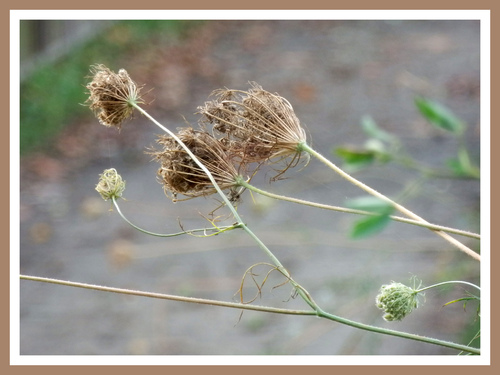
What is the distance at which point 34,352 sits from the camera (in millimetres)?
2500

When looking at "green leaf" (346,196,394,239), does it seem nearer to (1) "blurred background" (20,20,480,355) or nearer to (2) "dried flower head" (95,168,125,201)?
(2) "dried flower head" (95,168,125,201)

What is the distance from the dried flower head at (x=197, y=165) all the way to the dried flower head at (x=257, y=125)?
2 centimetres

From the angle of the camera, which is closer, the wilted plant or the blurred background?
the wilted plant

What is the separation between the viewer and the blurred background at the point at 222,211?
2562 mm

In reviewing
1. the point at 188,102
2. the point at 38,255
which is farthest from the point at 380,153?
the point at 188,102

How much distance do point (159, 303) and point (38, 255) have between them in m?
0.66

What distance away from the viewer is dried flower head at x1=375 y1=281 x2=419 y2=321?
2.50ft

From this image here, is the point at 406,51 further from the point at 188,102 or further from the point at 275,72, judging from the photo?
the point at 188,102

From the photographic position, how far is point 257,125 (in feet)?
2.86

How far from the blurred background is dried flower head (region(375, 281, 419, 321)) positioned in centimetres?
104

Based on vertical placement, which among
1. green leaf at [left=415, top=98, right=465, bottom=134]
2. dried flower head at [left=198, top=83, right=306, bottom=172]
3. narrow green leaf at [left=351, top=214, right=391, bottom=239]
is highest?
dried flower head at [left=198, top=83, right=306, bottom=172]

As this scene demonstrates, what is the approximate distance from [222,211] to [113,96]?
0.93 m

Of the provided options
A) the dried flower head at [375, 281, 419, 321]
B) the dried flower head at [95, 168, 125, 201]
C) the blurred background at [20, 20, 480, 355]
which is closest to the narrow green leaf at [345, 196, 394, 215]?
the dried flower head at [375, 281, 419, 321]

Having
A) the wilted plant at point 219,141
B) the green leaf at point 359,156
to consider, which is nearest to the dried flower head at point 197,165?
the wilted plant at point 219,141
